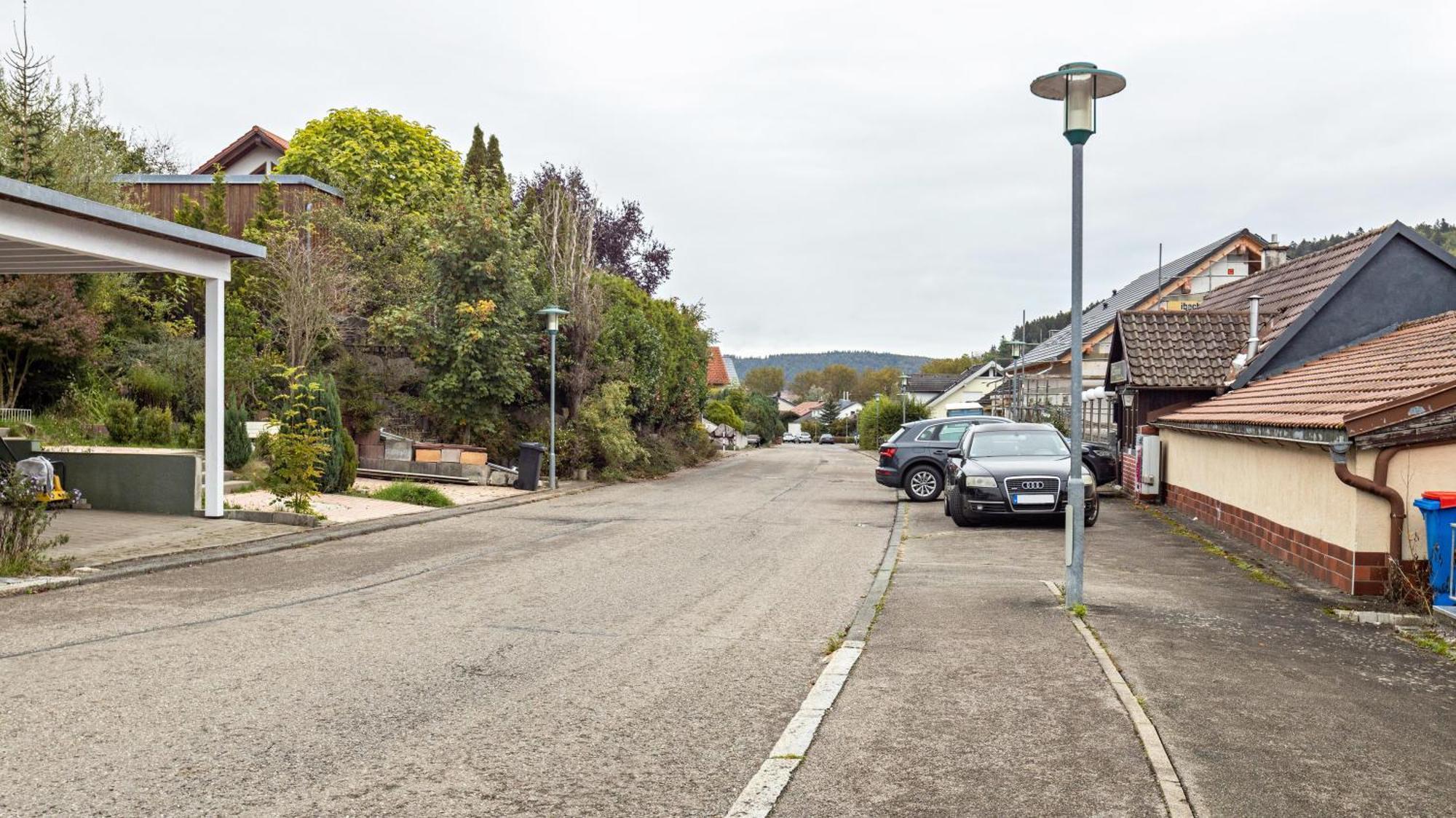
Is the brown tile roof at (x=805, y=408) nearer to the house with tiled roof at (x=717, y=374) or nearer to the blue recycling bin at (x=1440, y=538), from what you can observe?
the house with tiled roof at (x=717, y=374)

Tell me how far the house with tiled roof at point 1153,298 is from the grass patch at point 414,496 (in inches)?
1108

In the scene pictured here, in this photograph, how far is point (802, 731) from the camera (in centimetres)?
522

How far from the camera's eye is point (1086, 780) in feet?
14.7

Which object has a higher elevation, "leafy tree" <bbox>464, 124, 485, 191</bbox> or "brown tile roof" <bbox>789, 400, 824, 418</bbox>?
"leafy tree" <bbox>464, 124, 485, 191</bbox>

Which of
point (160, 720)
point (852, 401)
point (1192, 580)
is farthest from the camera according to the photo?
point (852, 401)

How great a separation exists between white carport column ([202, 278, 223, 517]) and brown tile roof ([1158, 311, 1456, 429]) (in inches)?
501

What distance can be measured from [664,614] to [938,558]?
487 cm

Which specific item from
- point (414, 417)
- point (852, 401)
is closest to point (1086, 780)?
point (414, 417)

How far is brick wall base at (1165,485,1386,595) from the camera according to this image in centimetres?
935

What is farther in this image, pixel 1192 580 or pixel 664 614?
pixel 1192 580

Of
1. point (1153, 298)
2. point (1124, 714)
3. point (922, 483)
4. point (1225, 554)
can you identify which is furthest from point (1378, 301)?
point (1153, 298)

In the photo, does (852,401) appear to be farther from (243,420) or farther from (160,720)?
(160,720)

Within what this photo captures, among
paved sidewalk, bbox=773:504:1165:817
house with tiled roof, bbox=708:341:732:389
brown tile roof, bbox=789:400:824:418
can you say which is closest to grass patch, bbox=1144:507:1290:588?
paved sidewalk, bbox=773:504:1165:817

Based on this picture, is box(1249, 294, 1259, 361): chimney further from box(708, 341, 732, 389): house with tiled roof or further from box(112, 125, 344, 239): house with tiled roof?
box(708, 341, 732, 389): house with tiled roof
